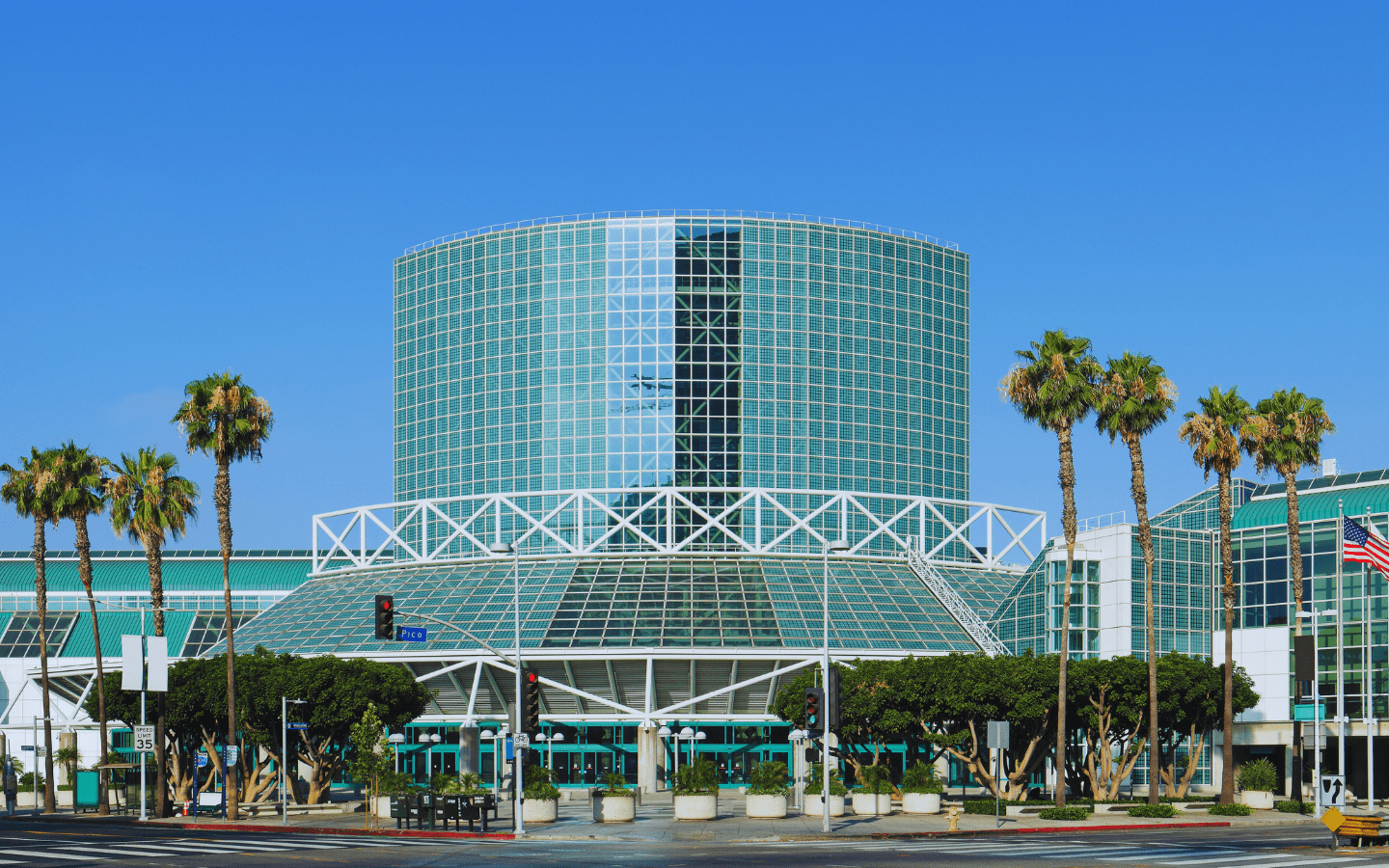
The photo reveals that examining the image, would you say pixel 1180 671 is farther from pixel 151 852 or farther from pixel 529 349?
pixel 529 349

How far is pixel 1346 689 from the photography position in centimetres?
7700

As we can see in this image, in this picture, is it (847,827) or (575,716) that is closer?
(847,827)

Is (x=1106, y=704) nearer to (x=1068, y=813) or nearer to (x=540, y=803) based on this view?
(x=1068, y=813)

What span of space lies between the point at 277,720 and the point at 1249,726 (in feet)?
154

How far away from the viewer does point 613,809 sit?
60.9 meters

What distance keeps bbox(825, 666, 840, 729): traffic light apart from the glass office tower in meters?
88.8

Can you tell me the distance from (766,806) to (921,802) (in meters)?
6.68

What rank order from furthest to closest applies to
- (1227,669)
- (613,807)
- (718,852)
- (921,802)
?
(1227,669), (921,802), (613,807), (718,852)

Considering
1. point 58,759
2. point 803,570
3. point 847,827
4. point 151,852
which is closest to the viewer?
point 151,852

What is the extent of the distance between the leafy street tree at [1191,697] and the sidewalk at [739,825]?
8.98m

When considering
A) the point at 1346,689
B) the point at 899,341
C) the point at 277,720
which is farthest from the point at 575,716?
the point at 899,341

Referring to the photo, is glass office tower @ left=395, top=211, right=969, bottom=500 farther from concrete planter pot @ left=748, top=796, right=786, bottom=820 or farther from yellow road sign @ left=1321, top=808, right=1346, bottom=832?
yellow road sign @ left=1321, top=808, right=1346, bottom=832

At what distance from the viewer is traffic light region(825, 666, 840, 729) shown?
178 feet

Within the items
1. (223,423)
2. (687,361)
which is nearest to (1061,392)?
(223,423)
